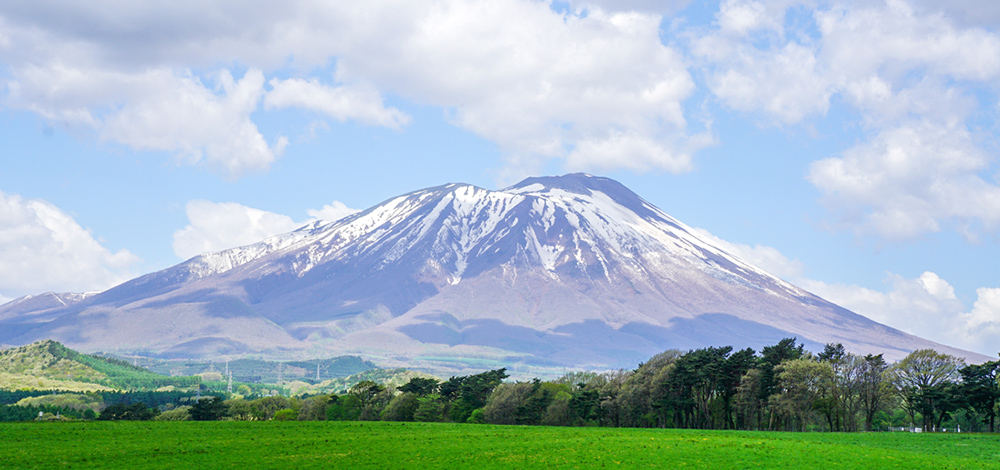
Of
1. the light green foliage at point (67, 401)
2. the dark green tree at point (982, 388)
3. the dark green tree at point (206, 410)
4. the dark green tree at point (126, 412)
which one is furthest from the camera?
the light green foliage at point (67, 401)

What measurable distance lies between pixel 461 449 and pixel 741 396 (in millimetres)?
34776

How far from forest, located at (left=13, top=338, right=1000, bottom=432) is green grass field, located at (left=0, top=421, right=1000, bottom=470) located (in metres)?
11.4

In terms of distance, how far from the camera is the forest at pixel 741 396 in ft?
214

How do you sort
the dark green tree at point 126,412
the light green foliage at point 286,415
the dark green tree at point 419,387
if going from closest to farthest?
the dark green tree at point 126,412 < the dark green tree at point 419,387 < the light green foliage at point 286,415

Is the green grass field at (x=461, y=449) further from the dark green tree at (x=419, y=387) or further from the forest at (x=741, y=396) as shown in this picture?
the dark green tree at (x=419, y=387)

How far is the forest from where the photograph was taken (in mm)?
65250

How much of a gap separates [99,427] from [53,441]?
31.4 feet

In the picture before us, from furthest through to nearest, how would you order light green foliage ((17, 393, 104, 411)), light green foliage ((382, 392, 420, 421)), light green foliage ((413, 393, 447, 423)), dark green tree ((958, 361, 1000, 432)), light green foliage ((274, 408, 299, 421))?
light green foliage ((17, 393, 104, 411)), light green foliage ((274, 408, 299, 421)), light green foliage ((382, 392, 420, 421)), light green foliage ((413, 393, 447, 423)), dark green tree ((958, 361, 1000, 432))

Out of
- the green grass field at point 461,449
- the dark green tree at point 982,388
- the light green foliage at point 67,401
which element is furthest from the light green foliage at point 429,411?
the light green foliage at point 67,401

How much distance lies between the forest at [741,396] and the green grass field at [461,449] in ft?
37.2

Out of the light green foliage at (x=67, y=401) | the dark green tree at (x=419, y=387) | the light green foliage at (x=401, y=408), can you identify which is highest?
the dark green tree at (x=419, y=387)

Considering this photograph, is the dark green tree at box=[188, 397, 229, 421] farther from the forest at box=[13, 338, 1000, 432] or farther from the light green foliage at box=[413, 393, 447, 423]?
the light green foliage at box=[413, 393, 447, 423]

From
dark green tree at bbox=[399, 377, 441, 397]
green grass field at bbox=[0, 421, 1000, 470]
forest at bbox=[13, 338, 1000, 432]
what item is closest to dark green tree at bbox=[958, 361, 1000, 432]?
forest at bbox=[13, 338, 1000, 432]

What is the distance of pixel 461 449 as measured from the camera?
146 ft
